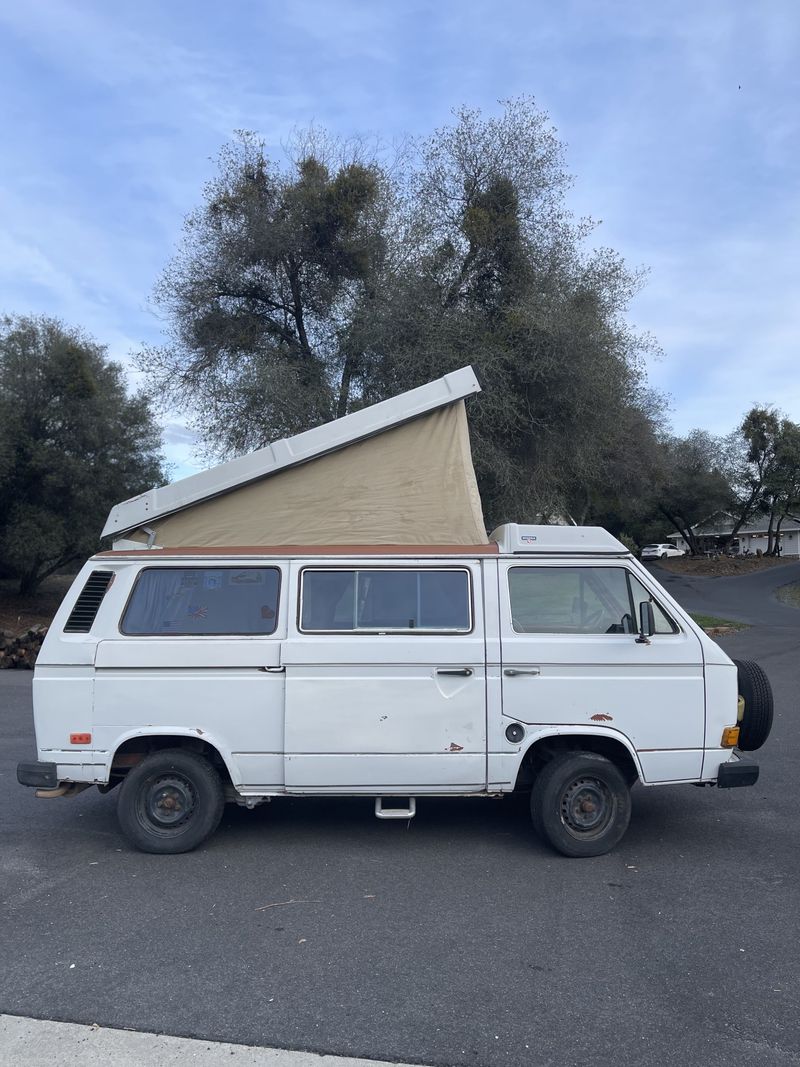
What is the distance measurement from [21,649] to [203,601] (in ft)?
44.6

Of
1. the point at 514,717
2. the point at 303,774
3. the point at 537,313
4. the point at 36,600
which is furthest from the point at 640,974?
the point at 36,600

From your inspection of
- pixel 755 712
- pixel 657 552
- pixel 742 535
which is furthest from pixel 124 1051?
pixel 742 535

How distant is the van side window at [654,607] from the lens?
239 inches

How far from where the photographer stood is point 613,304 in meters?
17.7

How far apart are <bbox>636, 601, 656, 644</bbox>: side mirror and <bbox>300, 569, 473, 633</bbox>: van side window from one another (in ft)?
3.64

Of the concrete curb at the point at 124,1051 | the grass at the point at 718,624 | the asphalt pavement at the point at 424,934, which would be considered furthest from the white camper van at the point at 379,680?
the grass at the point at 718,624

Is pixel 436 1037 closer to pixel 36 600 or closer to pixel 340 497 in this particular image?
pixel 340 497

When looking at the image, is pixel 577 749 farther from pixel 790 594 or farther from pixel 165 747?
pixel 790 594

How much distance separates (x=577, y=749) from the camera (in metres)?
6.12

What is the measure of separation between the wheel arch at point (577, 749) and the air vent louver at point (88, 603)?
121 inches

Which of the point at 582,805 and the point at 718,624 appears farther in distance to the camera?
the point at 718,624

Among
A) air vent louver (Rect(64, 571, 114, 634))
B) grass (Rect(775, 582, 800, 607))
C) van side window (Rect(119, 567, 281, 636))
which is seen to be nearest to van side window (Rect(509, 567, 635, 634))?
van side window (Rect(119, 567, 281, 636))

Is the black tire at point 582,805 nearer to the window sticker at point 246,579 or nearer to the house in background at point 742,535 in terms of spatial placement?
the window sticker at point 246,579

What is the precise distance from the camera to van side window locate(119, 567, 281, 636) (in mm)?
6113
